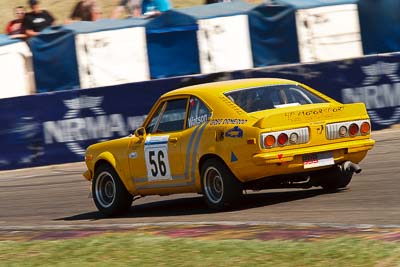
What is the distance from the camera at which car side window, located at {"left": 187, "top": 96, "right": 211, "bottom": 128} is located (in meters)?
10.1

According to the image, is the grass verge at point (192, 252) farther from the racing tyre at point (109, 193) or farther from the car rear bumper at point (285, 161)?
the racing tyre at point (109, 193)

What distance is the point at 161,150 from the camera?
1059cm

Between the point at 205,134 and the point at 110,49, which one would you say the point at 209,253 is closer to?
the point at 205,134

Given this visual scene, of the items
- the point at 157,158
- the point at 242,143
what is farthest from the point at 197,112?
the point at 242,143

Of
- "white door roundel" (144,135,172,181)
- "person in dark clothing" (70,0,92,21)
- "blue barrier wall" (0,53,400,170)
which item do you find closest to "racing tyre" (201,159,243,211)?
"white door roundel" (144,135,172,181)

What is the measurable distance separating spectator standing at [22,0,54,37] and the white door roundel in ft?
32.9

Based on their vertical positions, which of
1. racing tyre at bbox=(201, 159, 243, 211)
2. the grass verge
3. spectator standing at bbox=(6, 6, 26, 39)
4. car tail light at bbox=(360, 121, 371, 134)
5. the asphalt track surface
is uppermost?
spectator standing at bbox=(6, 6, 26, 39)

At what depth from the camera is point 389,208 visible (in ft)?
29.6

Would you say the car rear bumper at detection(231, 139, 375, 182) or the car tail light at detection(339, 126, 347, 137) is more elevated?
the car tail light at detection(339, 126, 347, 137)

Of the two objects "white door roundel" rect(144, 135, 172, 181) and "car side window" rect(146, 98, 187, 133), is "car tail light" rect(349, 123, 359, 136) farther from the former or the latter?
"white door roundel" rect(144, 135, 172, 181)

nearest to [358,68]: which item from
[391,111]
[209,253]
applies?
[391,111]

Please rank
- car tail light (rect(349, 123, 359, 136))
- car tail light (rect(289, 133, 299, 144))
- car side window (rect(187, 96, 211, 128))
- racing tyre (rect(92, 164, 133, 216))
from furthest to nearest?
racing tyre (rect(92, 164, 133, 216)) < car side window (rect(187, 96, 211, 128)) < car tail light (rect(349, 123, 359, 136)) < car tail light (rect(289, 133, 299, 144))

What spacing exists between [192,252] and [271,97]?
297cm

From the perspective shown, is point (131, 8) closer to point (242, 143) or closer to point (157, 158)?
point (157, 158)
